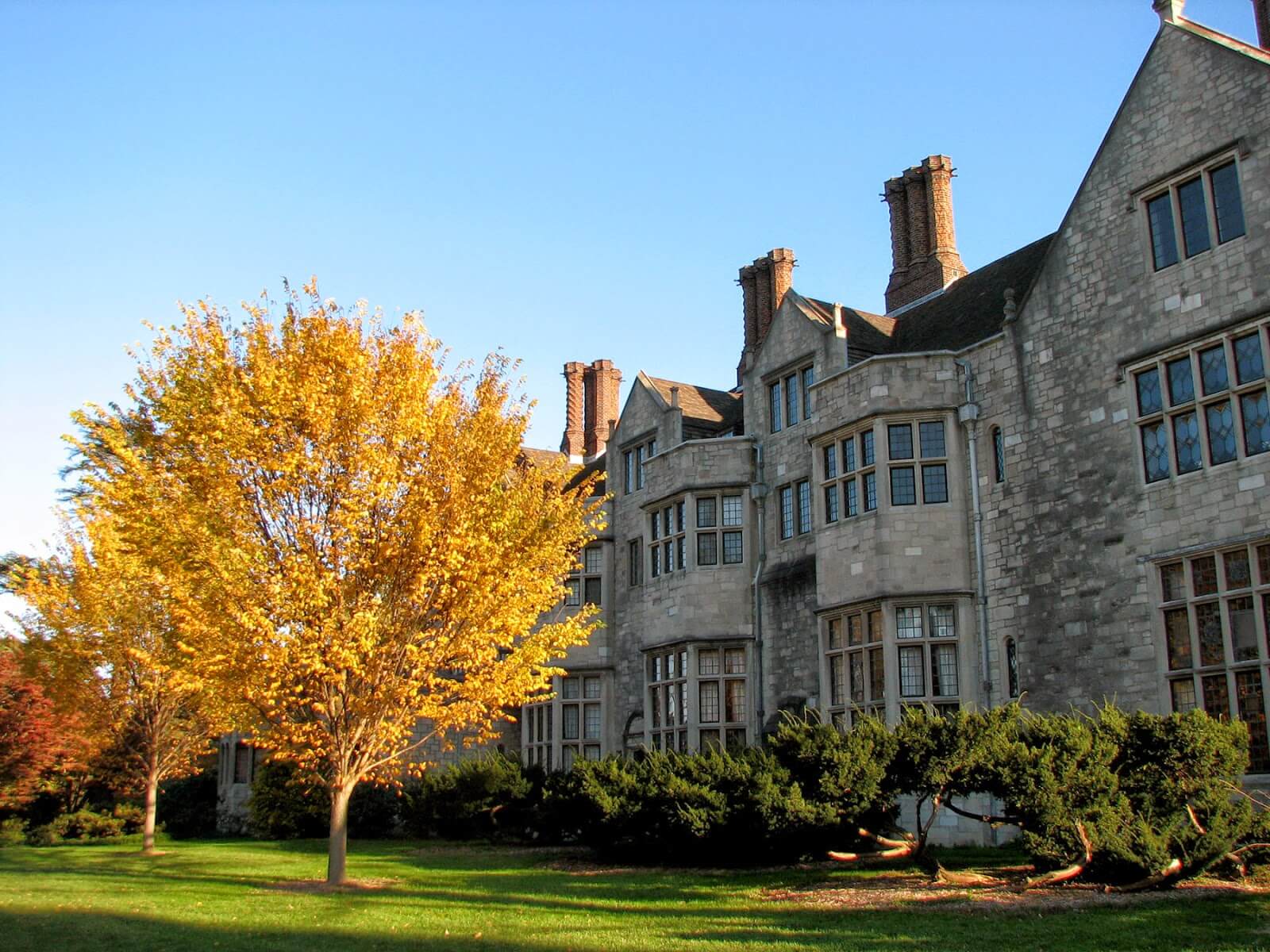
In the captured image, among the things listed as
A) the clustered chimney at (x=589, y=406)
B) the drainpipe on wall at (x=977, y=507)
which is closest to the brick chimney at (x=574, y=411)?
the clustered chimney at (x=589, y=406)

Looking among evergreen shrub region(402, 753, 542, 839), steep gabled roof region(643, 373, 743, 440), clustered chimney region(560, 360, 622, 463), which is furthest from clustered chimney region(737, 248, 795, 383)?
evergreen shrub region(402, 753, 542, 839)


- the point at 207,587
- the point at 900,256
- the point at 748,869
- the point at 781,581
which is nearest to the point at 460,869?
the point at 748,869

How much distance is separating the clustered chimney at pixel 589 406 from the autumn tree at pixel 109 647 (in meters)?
14.3

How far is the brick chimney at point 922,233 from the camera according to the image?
1072 inches

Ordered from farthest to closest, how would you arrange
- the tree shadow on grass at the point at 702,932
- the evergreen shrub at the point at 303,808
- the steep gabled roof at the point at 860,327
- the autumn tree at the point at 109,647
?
the evergreen shrub at the point at 303,808
the steep gabled roof at the point at 860,327
the autumn tree at the point at 109,647
the tree shadow on grass at the point at 702,932

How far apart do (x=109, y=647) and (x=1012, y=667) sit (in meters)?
16.6

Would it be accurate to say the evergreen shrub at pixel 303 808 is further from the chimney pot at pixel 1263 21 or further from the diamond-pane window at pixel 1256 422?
the chimney pot at pixel 1263 21

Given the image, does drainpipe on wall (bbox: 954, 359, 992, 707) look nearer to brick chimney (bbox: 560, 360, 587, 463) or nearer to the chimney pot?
the chimney pot

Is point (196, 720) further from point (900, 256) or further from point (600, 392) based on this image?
point (900, 256)

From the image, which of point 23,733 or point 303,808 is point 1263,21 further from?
point 23,733

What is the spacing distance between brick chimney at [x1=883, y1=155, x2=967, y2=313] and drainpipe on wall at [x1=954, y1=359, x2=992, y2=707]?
689 cm

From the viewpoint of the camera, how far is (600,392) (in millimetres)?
36125

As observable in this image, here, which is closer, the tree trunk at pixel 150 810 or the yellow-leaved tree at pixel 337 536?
the yellow-leaved tree at pixel 337 536

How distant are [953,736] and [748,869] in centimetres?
414
